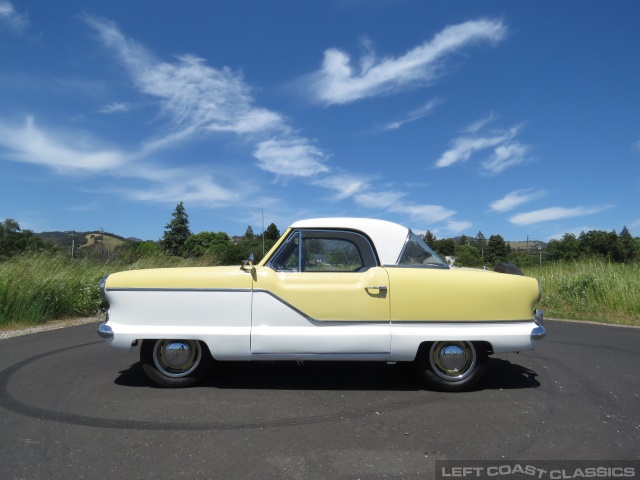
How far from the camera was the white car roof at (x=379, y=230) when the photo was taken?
14.0 ft

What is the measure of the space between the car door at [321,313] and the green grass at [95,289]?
7.12 metres

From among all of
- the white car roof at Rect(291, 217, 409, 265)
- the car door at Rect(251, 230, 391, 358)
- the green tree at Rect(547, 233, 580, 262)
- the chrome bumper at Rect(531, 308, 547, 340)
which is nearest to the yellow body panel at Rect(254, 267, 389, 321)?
the car door at Rect(251, 230, 391, 358)

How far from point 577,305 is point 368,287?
420 inches

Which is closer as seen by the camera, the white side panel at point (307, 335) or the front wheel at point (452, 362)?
the white side panel at point (307, 335)

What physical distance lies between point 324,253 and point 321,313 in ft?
2.12

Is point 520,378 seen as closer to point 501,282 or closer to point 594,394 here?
point 594,394

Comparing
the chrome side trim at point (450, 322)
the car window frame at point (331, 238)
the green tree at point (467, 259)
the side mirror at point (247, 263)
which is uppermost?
the green tree at point (467, 259)

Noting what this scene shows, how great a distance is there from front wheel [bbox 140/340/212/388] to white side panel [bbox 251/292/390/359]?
0.59 metres

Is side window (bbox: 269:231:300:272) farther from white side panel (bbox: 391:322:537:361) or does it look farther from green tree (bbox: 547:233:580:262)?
green tree (bbox: 547:233:580:262)

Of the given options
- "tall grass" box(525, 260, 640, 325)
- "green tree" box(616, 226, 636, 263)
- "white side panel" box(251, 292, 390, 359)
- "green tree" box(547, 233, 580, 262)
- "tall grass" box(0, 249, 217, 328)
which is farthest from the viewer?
"green tree" box(547, 233, 580, 262)

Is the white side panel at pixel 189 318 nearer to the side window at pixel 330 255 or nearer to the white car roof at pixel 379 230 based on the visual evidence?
the side window at pixel 330 255

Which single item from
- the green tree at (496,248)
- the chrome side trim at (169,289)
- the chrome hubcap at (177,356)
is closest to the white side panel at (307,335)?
the chrome side trim at (169,289)

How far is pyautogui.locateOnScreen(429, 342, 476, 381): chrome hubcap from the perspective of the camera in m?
4.10

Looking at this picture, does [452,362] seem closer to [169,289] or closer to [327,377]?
[327,377]
